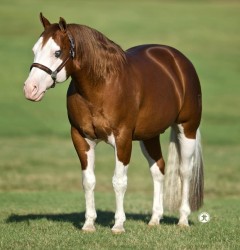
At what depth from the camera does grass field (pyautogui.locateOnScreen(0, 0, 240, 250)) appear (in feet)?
27.7

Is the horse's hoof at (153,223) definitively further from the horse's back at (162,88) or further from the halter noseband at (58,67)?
the halter noseband at (58,67)

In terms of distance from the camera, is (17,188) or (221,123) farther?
(221,123)

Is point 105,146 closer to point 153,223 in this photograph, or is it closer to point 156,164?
point 156,164

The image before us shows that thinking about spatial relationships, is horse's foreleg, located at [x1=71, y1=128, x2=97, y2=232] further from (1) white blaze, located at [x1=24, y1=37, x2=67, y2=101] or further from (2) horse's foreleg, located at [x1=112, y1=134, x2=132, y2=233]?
(1) white blaze, located at [x1=24, y1=37, x2=67, y2=101]

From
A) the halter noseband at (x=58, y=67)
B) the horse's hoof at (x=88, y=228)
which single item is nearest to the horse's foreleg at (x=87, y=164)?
the horse's hoof at (x=88, y=228)

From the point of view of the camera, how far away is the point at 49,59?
788 cm

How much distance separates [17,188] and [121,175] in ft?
23.6

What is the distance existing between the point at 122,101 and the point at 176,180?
186 cm

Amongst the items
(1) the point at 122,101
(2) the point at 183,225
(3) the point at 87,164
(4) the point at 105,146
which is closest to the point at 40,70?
(1) the point at 122,101

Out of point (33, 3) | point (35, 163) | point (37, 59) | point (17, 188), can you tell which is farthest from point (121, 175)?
point (33, 3)

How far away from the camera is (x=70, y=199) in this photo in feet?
44.2

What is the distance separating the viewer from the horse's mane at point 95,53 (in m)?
8.13

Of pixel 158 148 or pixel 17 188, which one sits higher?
Answer: pixel 158 148

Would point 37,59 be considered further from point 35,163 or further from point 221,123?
point 221,123
